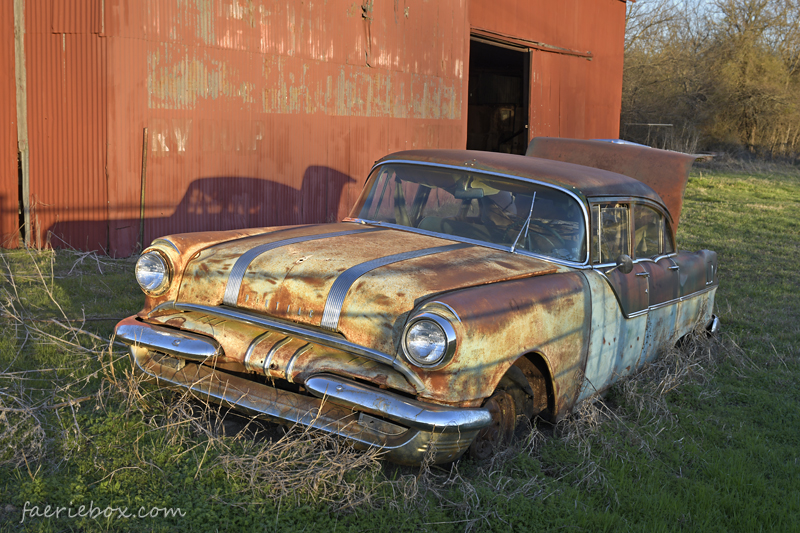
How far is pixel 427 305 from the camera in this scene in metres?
Answer: 2.97

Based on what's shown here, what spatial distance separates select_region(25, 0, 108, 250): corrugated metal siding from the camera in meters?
7.33

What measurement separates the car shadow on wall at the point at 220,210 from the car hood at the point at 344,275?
4.20m

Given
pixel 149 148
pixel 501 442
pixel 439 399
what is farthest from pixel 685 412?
pixel 149 148

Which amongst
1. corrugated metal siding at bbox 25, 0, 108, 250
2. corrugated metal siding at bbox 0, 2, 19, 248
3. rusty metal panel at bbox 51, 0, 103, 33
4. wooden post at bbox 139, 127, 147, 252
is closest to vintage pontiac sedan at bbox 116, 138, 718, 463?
wooden post at bbox 139, 127, 147, 252

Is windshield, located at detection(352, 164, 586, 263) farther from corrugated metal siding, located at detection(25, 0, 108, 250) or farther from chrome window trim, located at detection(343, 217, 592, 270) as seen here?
corrugated metal siding, located at detection(25, 0, 108, 250)

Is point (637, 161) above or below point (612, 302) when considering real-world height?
above

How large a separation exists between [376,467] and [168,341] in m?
1.18

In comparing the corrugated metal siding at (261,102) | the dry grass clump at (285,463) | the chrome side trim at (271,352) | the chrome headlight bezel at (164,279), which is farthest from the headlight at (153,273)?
the corrugated metal siding at (261,102)

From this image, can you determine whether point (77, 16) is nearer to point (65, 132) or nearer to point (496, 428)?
point (65, 132)

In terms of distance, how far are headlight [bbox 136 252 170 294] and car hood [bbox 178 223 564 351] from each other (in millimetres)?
104

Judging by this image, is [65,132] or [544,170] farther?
[65,132]

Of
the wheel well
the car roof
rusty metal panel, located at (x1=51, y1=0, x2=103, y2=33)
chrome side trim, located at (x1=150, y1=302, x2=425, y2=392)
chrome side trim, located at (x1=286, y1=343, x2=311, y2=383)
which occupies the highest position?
rusty metal panel, located at (x1=51, y1=0, x2=103, y2=33)

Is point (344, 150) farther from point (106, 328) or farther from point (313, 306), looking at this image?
point (313, 306)

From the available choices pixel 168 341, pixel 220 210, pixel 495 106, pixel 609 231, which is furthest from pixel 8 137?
pixel 495 106
